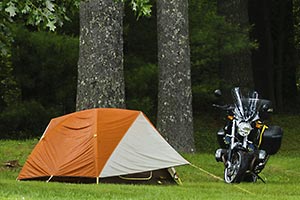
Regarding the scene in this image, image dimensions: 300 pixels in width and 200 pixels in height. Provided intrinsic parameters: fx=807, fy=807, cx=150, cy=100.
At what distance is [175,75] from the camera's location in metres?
16.5

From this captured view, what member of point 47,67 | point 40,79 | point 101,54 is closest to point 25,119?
point 40,79

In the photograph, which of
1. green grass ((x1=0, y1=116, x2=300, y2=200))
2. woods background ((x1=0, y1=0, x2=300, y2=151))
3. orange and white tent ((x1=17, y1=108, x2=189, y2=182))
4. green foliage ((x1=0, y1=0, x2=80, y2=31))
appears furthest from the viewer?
woods background ((x1=0, y1=0, x2=300, y2=151))

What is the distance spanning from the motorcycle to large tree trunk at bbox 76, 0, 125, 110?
2750 millimetres

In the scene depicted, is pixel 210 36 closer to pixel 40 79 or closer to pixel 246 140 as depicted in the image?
pixel 40 79

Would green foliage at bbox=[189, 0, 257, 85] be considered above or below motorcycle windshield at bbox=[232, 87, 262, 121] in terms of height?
above

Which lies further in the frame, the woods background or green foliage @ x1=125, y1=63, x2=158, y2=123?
green foliage @ x1=125, y1=63, x2=158, y2=123

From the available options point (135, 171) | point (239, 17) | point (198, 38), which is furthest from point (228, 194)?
point (239, 17)

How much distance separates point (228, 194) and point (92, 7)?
564 cm

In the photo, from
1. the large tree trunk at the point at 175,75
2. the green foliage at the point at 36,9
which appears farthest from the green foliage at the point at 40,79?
the green foliage at the point at 36,9

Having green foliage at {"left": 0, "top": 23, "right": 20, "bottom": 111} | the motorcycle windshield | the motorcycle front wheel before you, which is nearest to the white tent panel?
the motorcycle front wheel

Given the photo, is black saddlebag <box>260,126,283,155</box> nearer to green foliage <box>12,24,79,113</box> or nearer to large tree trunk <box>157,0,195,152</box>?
large tree trunk <box>157,0,195,152</box>

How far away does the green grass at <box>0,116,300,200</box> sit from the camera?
981 cm

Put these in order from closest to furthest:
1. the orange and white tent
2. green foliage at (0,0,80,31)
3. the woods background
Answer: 1. green foliage at (0,0,80,31)
2. the orange and white tent
3. the woods background

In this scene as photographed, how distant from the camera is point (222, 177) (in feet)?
44.2
